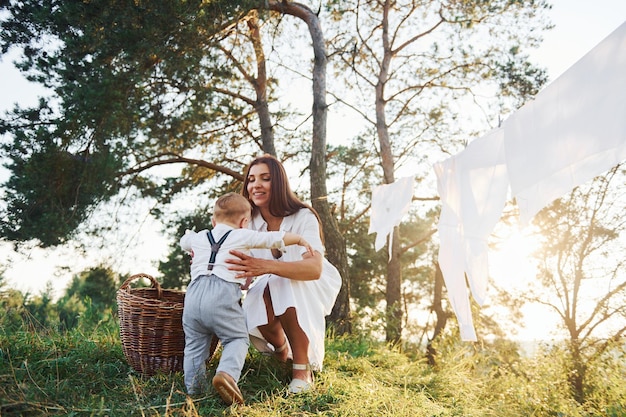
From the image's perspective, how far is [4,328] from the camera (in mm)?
3303

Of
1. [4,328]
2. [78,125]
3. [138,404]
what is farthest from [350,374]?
[78,125]

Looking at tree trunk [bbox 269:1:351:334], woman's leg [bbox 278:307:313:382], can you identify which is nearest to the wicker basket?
woman's leg [bbox 278:307:313:382]

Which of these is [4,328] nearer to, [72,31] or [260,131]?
[72,31]

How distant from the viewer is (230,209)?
8.50 ft

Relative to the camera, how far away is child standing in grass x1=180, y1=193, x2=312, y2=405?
2408mm

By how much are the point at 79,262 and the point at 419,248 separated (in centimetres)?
895

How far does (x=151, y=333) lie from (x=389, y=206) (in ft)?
7.54

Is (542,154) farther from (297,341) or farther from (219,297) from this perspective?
(219,297)

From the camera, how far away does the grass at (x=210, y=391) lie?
219 cm

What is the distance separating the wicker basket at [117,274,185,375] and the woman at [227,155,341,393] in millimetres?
417

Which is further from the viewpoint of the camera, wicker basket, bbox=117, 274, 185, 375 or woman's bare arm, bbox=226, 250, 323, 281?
wicker basket, bbox=117, 274, 185, 375

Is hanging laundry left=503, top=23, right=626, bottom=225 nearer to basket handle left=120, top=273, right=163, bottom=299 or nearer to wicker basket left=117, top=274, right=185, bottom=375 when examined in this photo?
wicker basket left=117, top=274, right=185, bottom=375

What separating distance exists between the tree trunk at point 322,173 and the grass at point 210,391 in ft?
7.07

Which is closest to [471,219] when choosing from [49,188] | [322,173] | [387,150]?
[322,173]
